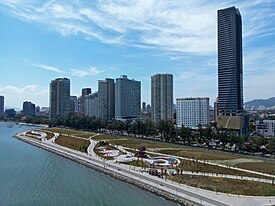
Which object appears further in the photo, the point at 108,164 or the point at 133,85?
the point at 133,85

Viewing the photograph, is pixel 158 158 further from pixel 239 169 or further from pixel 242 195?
pixel 242 195

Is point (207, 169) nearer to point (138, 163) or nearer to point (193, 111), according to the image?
point (138, 163)

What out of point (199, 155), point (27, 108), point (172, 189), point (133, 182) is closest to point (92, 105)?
point (27, 108)

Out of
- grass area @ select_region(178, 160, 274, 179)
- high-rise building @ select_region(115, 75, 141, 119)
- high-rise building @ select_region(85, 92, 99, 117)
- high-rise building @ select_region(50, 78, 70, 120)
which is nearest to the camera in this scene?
grass area @ select_region(178, 160, 274, 179)

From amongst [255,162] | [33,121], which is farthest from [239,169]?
[33,121]

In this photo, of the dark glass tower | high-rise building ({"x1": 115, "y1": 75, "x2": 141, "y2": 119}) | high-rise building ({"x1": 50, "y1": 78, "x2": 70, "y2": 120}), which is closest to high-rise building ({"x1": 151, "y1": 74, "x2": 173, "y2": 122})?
high-rise building ({"x1": 115, "y1": 75, "x2": 141, "y2": 119})

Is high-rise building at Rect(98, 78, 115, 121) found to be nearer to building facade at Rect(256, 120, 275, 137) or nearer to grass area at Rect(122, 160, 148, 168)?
building facade at Rect(256, 120, 275, 137)

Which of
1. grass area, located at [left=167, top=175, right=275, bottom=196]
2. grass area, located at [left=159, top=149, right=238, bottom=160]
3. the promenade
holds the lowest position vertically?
the promenade
